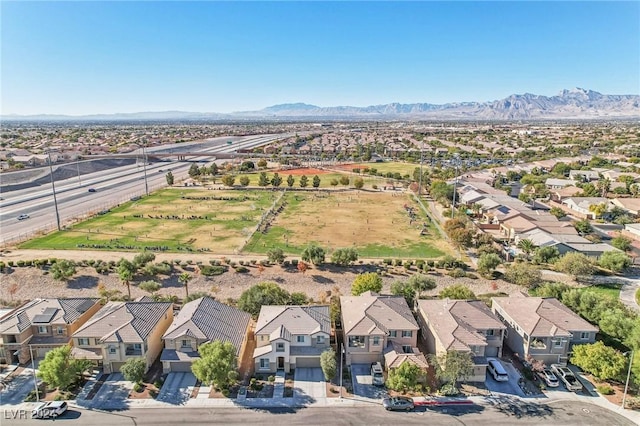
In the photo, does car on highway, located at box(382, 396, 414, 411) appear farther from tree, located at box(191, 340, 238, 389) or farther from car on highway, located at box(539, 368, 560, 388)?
tree, located at box(191, 340, 238, 389)

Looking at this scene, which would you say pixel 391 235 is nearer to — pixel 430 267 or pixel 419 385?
pixel 430 267

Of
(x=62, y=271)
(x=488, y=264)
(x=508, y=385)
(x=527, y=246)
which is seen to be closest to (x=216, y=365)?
(x=508, y=385)

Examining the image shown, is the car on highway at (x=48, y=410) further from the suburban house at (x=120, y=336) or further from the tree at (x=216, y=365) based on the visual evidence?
the tree at (x=216, y=365)

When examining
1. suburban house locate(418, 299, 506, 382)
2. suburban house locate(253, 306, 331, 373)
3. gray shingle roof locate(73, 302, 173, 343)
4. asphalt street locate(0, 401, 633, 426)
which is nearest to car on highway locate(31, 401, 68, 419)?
asphalt street locate(0, 401, 633, 426)

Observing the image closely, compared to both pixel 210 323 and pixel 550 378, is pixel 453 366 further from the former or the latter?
pixel 210 323

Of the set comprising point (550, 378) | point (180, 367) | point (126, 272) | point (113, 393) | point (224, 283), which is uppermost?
point (126, 272)

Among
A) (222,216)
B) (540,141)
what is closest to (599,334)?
(222,216)
